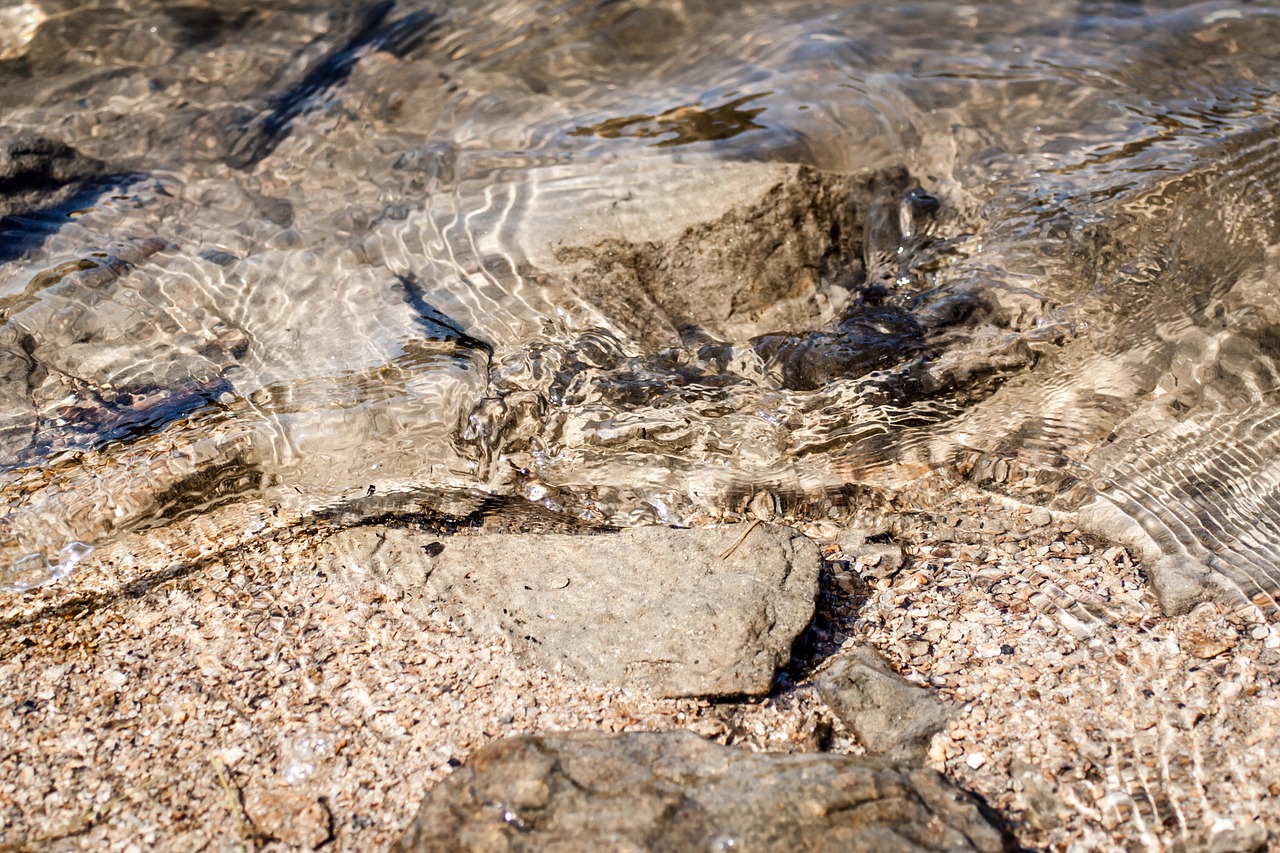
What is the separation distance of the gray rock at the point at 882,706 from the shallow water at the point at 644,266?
663 mm

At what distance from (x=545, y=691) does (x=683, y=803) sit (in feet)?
1.82

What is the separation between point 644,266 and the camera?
11.9ft

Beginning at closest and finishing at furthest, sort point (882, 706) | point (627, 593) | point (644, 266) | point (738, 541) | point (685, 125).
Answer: point (882, 706) < point (627, 593) < point (738, 541) < point (644, 266) < point (685, 125)

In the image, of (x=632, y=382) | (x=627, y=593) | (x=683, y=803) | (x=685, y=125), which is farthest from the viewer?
(x=685, y=125)

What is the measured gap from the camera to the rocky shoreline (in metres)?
2.02

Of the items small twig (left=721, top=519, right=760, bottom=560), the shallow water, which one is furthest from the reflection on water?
small twig (left=721, top=519, right=760, bottom=560)

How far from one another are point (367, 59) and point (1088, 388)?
3.96 metres

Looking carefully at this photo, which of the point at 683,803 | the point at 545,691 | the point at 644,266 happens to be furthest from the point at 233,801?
the point at 644,266

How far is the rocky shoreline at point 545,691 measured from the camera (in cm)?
202

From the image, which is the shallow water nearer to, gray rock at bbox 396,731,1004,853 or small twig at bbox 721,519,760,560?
small twig at bbox 721,519,760,560

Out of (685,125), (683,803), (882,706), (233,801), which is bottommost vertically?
(882,706)

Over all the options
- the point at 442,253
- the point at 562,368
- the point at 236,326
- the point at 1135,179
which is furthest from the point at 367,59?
the point at 1135,179

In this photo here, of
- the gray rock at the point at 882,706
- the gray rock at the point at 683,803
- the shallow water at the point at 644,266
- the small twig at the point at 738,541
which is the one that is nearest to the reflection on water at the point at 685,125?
the shallow water at the point at 644,266

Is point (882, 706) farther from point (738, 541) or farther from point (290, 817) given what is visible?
point (290, 817)
